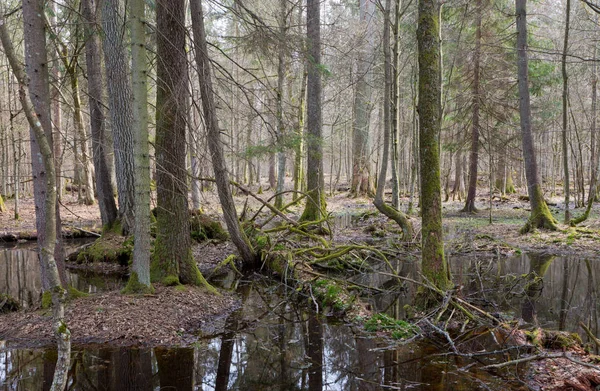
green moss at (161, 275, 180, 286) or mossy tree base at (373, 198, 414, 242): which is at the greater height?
mossy tree base at (373, 198, 414, 242)

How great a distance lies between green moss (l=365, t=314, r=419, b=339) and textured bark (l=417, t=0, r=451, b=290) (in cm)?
88

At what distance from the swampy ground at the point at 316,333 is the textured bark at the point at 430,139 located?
56cm

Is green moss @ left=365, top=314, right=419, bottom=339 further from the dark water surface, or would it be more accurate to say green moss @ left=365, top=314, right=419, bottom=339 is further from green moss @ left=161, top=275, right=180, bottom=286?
green moss @ left=161, top=275, right=180, bottom=286

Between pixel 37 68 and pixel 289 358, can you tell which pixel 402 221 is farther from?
pixel 37 68

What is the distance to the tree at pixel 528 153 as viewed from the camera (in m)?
13.8

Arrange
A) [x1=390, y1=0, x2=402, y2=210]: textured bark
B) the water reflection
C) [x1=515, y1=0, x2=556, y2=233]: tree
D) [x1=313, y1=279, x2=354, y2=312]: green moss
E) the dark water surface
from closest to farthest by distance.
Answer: the dark water surface → [x1=313, y1=279, x2=354, y2=312]: green moss → the water reflection → [x1=390, y1=0, x2=402, y2=210]: textured bark → [x1=515, y1=0, x2=556, y2=233]: tree

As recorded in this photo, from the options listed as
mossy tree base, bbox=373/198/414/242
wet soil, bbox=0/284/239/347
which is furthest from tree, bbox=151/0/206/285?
mossy tree base, bbox=373/198/414/242

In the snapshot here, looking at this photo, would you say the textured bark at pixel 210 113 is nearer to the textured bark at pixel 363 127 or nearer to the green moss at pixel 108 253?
the green moss at pixel 108 253

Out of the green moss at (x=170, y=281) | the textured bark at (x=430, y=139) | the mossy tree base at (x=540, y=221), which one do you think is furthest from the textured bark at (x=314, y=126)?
the textured bark at (x=430, y=139)

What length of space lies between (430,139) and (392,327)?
278cm

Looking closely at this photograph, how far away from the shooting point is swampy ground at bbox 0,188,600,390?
4.66 metres

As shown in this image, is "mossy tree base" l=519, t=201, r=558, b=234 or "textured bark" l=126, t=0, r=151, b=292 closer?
"textured bark" l=126, t=0, r=151, b=292

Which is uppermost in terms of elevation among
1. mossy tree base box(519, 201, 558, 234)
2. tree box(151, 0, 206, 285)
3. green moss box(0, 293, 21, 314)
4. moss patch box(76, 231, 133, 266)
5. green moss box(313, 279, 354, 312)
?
tree box(151, 0, 206, 285)

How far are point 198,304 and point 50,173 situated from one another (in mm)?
3871
